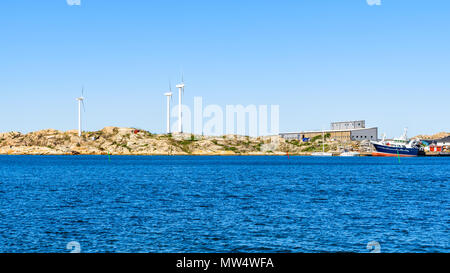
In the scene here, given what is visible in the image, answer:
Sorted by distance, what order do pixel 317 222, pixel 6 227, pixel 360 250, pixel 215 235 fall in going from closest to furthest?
1. pixel 360 250
2. pixel 215 235
3. pixel 6 227
4. pixel 317 222

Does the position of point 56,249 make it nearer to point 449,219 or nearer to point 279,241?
point 279,241

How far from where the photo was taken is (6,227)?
46.8m

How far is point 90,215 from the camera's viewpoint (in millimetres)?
56625

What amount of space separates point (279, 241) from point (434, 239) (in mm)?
14891

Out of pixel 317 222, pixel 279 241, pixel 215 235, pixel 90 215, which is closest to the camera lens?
pixel 279 241

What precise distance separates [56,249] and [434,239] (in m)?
34.5

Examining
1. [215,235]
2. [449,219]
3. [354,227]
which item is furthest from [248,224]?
[449,219]

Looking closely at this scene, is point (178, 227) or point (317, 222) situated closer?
point (178, 227)
